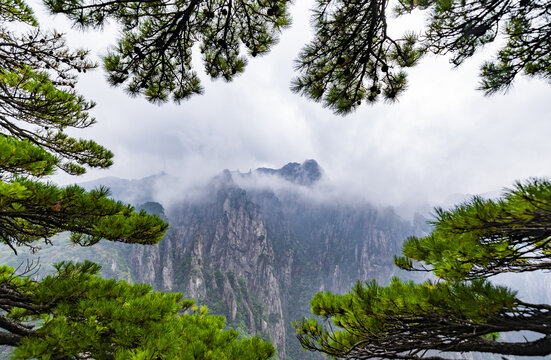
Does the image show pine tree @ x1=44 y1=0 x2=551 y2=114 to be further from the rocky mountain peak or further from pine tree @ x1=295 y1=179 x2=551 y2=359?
the rocky mountain peak

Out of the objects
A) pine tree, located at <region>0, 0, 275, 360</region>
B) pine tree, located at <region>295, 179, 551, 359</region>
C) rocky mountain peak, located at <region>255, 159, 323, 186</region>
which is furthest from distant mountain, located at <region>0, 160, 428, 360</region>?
pine tree, located at <region>295, 179, 551, 359</region>

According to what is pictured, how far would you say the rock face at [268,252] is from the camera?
88.0 metres

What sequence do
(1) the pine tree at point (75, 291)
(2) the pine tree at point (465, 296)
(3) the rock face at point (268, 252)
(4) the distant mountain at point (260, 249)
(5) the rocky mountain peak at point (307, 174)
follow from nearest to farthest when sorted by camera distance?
(2) the pine tree at point (465, 296), (1) the pine tree at point (75, 291), (4) the distant mountain at point (260, 249), (3) the rock face at point (268, 252), (5) the rocky mountain peak at point (307, 174)

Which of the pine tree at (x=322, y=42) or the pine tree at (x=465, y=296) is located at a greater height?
the pine tree at (x=322, y=42)

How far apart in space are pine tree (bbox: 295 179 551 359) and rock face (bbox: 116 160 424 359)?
291 feet

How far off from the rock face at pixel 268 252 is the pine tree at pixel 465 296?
291 feet

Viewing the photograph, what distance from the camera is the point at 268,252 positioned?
120 metres

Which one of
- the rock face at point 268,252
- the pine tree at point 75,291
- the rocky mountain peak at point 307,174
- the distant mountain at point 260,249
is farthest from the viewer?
the rocky mountain peak at point 307,174

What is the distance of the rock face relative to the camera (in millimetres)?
88019

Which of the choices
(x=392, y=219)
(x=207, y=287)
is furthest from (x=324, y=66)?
(x=392, y=219)

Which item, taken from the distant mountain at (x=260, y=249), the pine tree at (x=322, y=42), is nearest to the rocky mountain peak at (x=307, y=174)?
the distant mountain at (x=260, y=249)

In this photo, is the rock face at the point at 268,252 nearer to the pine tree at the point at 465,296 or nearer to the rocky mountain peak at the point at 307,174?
the rocky mountain peak at the point at 307,174

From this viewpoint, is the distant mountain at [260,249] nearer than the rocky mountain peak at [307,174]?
Yes

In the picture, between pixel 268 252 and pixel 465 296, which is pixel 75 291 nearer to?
pixel 465 296
